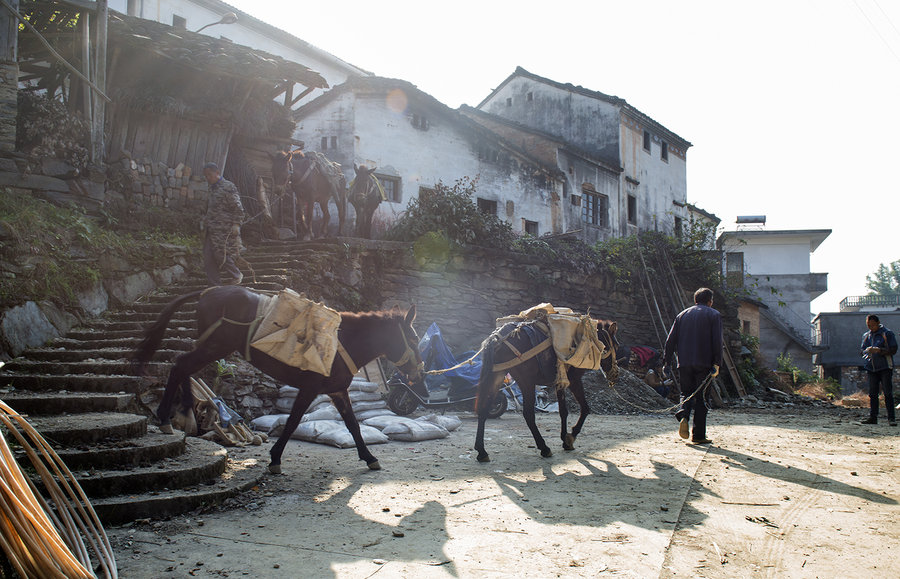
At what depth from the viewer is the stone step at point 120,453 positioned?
4.13m

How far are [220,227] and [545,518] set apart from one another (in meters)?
6.47

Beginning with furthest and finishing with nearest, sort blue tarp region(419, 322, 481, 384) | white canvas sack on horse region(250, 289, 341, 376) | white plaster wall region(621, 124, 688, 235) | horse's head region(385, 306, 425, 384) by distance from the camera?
white plaster wall region(621, 124, 688, 235) < blue tarp region(419, 322, 481, 384) < horse's head region(385, 306, 425, 384) < white canvas sack on horse region(250, 289, 341, 376)

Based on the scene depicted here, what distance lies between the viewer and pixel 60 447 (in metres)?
4.25

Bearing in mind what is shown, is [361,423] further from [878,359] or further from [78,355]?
[878,359]

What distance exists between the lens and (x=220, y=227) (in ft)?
28.2

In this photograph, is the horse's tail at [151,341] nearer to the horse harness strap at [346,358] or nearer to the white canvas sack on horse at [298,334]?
the white canvas sack on horse at [298,334]

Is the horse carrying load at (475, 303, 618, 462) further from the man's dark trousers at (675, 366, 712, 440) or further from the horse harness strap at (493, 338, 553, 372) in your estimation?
the man's dark trousers at (675, 366, 712, 440)

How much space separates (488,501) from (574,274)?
1206 cm

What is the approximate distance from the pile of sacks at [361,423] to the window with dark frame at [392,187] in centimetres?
1047

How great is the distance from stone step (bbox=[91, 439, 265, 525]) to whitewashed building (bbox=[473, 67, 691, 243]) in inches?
801

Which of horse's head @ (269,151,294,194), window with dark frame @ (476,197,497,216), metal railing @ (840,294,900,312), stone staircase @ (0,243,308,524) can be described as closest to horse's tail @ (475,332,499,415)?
stone staircase @ (0,243,308,524)

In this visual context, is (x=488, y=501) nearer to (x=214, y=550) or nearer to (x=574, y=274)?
(x=214, y=550)

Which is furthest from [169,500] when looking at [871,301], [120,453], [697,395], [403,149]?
[871,301]

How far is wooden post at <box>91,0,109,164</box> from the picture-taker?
10.5 meters
